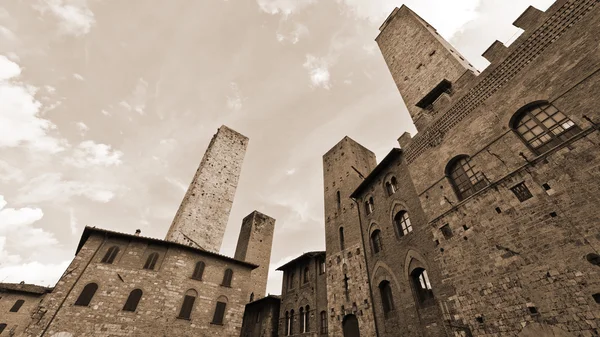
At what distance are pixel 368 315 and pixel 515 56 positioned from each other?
12134 millimetres

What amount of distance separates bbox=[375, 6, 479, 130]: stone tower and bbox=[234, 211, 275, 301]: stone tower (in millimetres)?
19504

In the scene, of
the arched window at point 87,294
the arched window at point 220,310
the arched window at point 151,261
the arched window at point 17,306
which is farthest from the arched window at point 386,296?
the arched window at point 17,306

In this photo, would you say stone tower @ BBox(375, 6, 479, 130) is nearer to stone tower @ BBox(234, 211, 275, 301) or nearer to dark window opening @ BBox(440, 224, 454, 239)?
dark window opening @ BBox(440, 224, 454, 239)

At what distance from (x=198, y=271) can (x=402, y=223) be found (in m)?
12.7

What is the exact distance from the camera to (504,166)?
738 centimetres

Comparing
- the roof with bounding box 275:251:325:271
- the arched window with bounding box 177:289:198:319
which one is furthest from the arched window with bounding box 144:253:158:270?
the roof with bounding box 275:251:325:271

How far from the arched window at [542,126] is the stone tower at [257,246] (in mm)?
21860

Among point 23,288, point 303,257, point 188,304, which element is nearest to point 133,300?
point 188,304

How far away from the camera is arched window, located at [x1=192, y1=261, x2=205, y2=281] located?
51.0 ft

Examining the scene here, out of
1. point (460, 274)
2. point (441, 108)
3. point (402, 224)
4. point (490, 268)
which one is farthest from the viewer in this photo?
point (402, 224)

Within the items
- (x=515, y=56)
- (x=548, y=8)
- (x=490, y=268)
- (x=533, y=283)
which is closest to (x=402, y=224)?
(x=490, y=268)

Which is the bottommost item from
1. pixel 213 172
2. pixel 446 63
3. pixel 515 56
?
pixel 515 56

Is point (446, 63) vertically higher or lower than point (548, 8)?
higher

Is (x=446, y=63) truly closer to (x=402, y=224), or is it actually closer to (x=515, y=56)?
(x=515, y=56)
